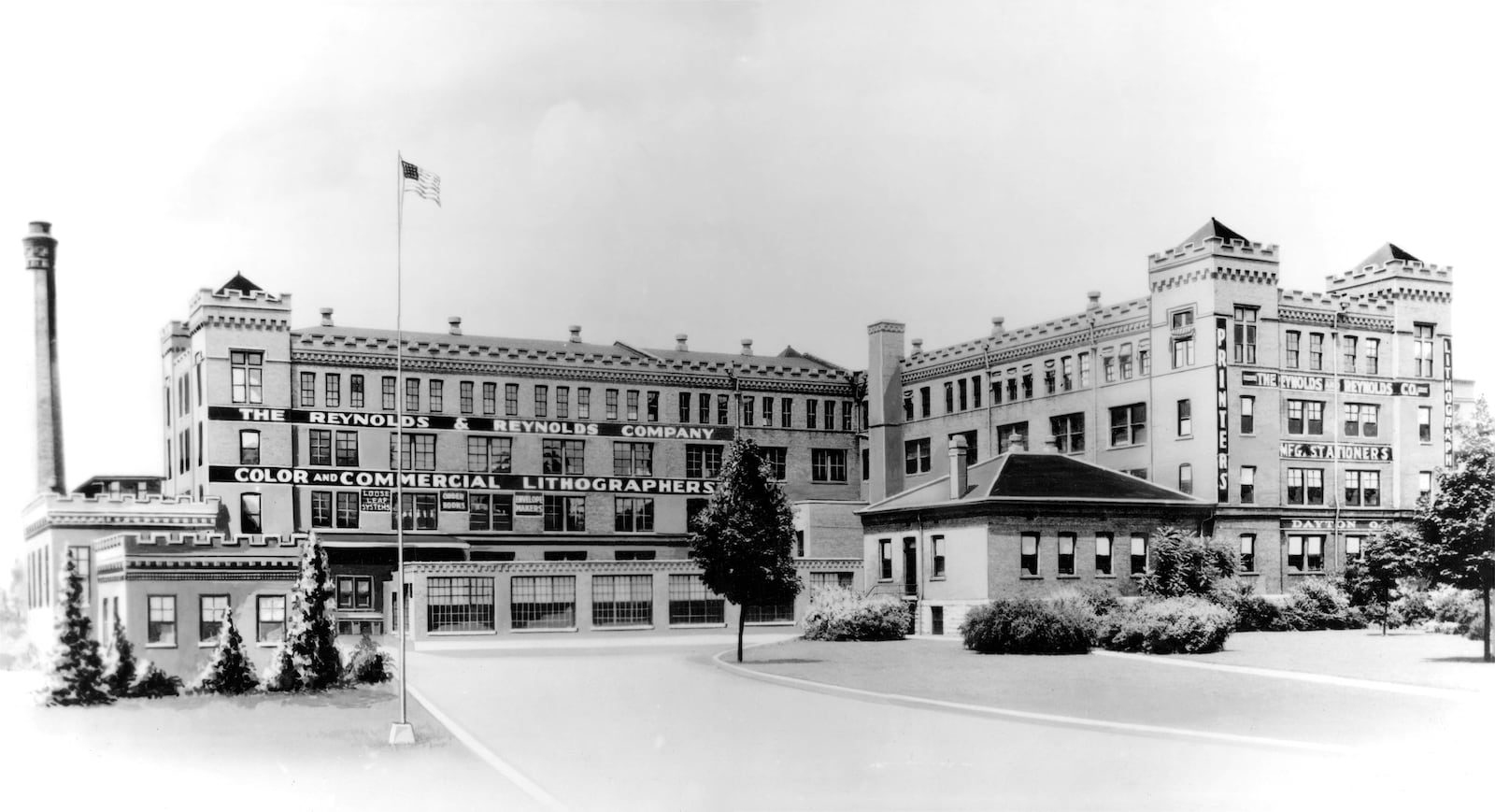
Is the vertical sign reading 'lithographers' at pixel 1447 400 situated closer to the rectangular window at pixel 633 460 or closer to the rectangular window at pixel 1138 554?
the rectangular window at pixel 1138 554

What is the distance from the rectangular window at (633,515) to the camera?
38.9 meters

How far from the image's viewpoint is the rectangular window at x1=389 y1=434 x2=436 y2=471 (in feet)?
112

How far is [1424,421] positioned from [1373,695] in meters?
11.7

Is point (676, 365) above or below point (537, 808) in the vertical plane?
above

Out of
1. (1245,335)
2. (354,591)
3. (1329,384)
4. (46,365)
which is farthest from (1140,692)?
(46,365)

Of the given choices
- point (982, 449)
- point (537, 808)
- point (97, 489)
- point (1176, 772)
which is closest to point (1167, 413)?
point (982, 449)

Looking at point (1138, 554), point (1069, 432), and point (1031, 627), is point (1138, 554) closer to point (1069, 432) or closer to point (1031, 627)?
point (1069, 432)

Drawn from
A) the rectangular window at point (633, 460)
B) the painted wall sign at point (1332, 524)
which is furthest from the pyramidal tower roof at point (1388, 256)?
the rectangular window at point (633, 460)

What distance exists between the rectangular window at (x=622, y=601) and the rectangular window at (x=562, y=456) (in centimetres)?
471

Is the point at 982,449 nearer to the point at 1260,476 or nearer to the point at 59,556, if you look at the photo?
the point at 1260,476

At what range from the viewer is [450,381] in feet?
117

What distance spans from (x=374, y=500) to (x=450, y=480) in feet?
7.90

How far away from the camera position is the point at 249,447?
30.4 metres

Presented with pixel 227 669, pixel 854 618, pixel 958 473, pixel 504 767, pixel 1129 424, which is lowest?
pixel 854 618
